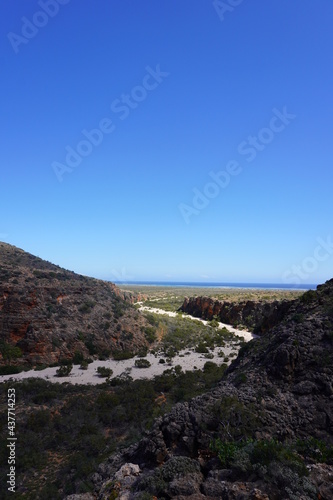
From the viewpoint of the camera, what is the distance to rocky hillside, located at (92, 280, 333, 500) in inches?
220

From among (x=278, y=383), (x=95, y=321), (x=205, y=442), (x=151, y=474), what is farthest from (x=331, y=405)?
(x=95, y=321)

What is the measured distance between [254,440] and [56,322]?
2638 cm

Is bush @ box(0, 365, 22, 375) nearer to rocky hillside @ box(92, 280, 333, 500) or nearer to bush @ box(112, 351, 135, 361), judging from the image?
bush @ box(112, 351, 135, 361)

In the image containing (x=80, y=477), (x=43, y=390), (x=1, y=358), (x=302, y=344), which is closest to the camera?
(x=80, y=477)

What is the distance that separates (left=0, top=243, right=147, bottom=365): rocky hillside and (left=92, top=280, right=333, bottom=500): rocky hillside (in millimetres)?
20717

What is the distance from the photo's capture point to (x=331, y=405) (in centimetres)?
862

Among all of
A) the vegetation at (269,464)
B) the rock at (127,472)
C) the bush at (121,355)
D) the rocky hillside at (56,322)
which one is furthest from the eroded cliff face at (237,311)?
the rock at (127,472)

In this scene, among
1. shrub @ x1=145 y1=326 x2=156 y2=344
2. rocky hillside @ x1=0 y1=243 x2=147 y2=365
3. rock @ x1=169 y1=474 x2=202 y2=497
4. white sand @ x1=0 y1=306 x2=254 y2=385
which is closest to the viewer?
rock @ x1=169 y1=474 x2=202 y2=497

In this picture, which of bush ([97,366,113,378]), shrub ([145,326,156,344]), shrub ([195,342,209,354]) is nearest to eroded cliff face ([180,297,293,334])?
shrub ([195,342,209,354])

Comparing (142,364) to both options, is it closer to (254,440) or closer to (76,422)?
(76,422)

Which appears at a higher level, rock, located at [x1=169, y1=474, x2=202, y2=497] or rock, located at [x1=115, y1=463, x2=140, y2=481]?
rock, located at [x1=169, y1=474, x2=202, y2=497]

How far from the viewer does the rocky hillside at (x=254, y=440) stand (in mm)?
5590

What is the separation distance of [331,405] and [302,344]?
2.38 metres

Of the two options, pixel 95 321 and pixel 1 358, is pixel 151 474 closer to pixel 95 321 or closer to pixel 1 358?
pixel 1 358
